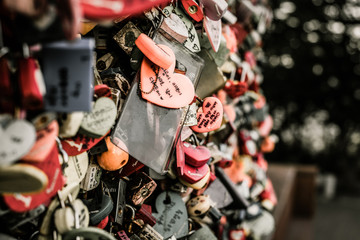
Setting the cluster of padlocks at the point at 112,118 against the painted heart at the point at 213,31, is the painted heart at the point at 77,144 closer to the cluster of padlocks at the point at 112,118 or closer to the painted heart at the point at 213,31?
the cluster of padlocks at the point at 112,118

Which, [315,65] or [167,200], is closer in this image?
[167,200]

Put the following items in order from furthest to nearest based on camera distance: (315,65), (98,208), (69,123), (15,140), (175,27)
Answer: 1. (315,65)
2. (175,27)
3. (98,208)
4. (69,123)
5. (15,140)

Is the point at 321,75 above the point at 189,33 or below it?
below

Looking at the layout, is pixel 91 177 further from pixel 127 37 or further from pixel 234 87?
pixel 234 87

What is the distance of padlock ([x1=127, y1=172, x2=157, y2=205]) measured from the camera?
2.29ft

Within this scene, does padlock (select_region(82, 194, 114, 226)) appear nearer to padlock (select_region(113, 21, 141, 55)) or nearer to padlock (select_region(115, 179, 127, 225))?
padlock (select_region(115, 179, 127, 225))

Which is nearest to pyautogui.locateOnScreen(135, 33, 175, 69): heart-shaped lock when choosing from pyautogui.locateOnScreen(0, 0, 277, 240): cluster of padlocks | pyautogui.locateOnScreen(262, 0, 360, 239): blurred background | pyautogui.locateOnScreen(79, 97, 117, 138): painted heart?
pyautogui.locateOnScreen(0, 0, 277, 240): cluster of padlocks

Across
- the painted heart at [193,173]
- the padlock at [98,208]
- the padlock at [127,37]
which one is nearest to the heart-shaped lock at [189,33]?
the padlock at [127,37]

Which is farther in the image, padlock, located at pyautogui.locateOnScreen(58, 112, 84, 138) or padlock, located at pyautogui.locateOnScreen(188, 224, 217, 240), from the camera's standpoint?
padlock, located at pyautogui.locateOnScreen(188, 224, 217, 240)

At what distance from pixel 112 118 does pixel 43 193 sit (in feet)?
0.51

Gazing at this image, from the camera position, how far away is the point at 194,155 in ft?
2.48

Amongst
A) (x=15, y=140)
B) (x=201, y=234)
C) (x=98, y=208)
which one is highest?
(x=15, y=140)

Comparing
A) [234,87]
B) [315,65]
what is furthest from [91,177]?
[315,65]

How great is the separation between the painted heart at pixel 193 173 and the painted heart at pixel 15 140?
39 cm
